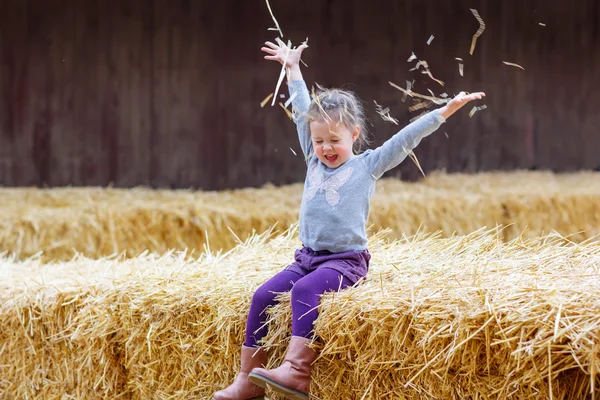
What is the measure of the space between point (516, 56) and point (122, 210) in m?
4.23

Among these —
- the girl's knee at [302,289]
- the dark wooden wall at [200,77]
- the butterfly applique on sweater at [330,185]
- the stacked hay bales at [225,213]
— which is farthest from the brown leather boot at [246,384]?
the dark wooden wall at [200,77]

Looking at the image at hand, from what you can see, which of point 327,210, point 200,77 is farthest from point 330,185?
point 200,77

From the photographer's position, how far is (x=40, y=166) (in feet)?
21.9

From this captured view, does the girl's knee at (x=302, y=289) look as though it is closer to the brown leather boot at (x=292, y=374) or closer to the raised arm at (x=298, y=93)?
the brown leather boot at (x=292, y=374)

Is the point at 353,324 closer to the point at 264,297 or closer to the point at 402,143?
the point at 264,297

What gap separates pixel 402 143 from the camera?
2836 millimetres

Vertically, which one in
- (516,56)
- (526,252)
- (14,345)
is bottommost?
(14,345)

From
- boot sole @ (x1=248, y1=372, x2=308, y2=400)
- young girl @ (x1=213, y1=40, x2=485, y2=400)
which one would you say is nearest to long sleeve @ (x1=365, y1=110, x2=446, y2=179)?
young girl @ (x1=213, y1=40, x2=485, y2=400)

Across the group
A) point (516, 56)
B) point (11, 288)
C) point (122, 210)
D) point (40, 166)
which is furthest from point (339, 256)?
point (516, 56)

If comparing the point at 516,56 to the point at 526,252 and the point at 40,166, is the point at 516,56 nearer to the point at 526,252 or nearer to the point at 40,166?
the point at 40,166

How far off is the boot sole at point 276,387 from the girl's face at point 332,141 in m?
0.82

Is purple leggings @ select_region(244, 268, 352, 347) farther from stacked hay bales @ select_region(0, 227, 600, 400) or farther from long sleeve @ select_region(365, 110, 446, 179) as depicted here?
long sleeve @ select_region(365, 110, 446, 179)

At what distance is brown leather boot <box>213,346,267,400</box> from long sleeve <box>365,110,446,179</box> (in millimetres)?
736

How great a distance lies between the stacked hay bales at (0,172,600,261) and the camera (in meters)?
5.23
